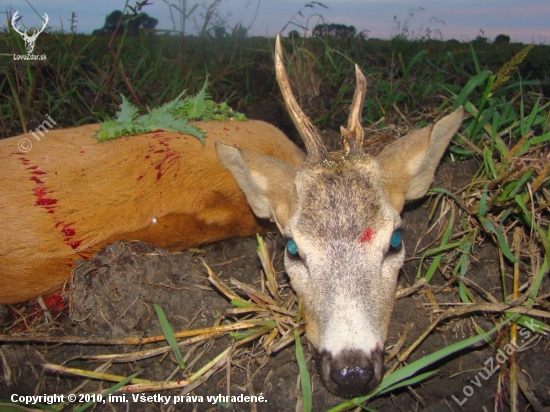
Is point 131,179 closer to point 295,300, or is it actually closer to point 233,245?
point 233,245

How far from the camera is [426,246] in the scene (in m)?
2.99

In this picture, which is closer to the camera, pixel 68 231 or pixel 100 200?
pixel 68 231

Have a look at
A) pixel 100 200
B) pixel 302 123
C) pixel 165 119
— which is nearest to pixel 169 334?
pixel 100 200

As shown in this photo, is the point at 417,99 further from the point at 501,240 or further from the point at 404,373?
the point at 404,373

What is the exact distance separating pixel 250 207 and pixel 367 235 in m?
1.14

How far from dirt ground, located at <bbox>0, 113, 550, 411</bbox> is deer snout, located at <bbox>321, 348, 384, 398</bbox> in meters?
0.30

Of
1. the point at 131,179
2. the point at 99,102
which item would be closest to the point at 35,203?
the point at 131,179

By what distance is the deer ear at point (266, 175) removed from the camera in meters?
2.78

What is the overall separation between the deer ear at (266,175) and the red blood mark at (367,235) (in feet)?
1.75

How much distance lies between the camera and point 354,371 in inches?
79.7

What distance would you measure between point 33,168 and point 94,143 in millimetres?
437

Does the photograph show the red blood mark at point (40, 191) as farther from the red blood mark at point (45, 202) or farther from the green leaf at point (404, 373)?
the green leaf at point (404, 373)

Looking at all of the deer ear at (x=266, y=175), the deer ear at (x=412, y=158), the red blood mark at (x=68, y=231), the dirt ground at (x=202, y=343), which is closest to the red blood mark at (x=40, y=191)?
the red blood mark at (x=68, y=231)

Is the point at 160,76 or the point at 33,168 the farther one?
the point at 160,76
